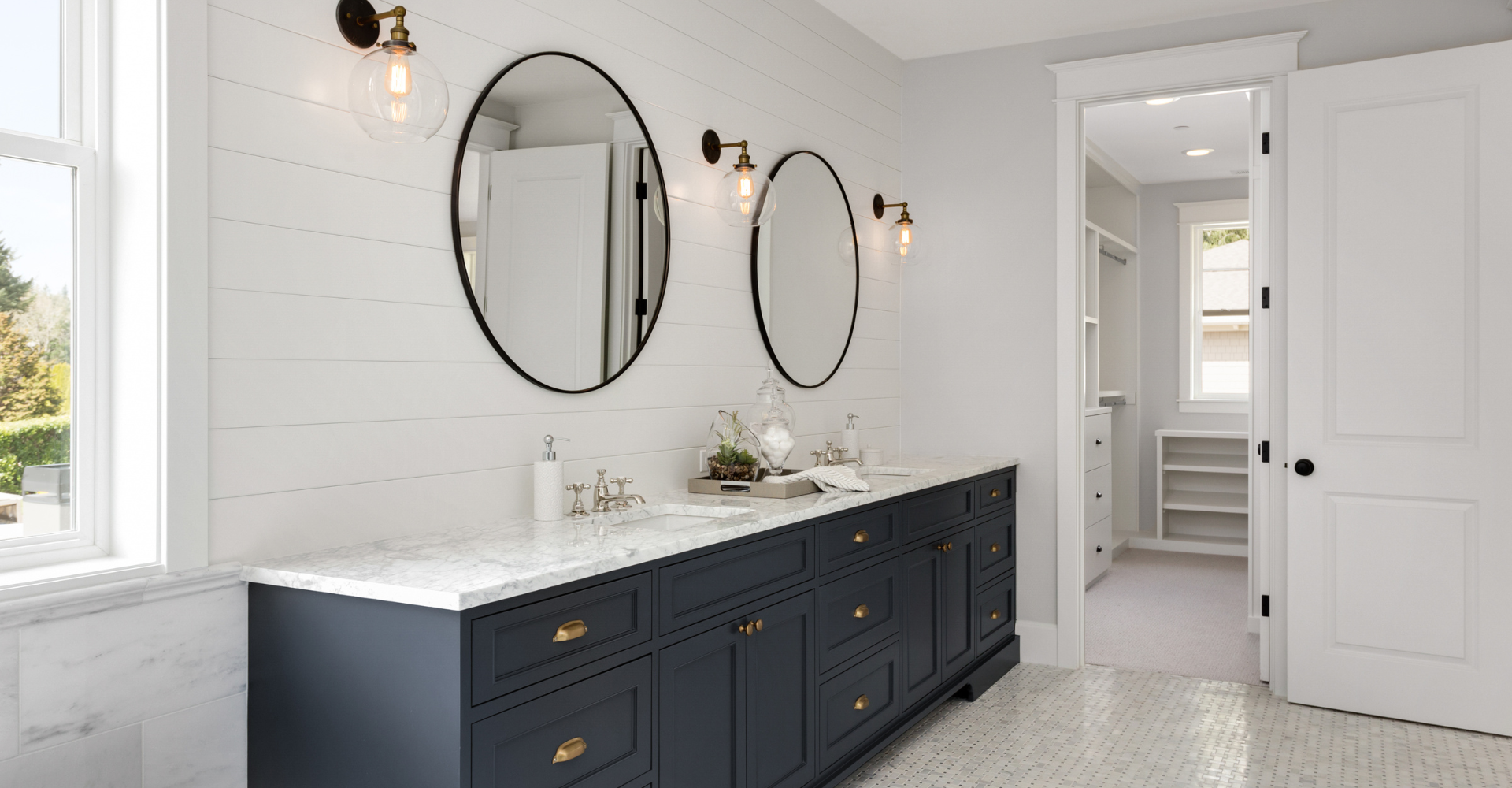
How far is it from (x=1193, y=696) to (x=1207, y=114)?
9.98 ft

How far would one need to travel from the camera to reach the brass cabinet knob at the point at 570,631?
1.72 m

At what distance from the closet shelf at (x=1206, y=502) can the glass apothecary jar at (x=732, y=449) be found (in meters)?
4.46

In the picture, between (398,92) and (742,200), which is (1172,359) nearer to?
(742,200)

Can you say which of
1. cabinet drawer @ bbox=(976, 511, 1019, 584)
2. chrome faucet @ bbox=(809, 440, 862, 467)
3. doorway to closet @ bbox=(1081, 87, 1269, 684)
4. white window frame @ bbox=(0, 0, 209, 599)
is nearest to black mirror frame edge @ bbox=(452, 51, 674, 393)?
white window frame @ bbox=(0, 0, 209, 599)

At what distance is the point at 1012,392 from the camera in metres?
4.07

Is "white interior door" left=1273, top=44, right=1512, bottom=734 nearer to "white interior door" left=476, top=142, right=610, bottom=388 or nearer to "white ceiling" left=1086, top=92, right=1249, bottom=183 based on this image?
"white ceiling" left=1086, top=92, right=1249, bottom=183

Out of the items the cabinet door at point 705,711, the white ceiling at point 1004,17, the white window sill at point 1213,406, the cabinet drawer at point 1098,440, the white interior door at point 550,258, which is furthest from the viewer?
the white window sill at point 1213,406

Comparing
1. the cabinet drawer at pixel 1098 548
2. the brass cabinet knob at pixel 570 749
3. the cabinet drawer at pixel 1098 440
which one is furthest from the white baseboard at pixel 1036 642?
the brass cabinet knob at pixel 570 749

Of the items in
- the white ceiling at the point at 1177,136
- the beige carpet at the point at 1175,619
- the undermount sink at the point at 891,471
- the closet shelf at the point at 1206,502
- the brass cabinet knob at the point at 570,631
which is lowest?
the beige carpet at the point at 1175,619

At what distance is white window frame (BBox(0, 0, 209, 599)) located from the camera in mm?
1621

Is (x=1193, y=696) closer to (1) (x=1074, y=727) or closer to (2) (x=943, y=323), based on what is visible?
(1) (x=1074, y=727)

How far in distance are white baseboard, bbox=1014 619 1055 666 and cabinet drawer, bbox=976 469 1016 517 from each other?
1.78 feet

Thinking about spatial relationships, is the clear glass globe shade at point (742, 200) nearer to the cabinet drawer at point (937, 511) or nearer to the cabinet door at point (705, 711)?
the cabinet drawer at point (937, 511)

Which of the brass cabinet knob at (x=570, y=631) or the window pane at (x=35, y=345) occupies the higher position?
the window pane at (x=35, y=345)
